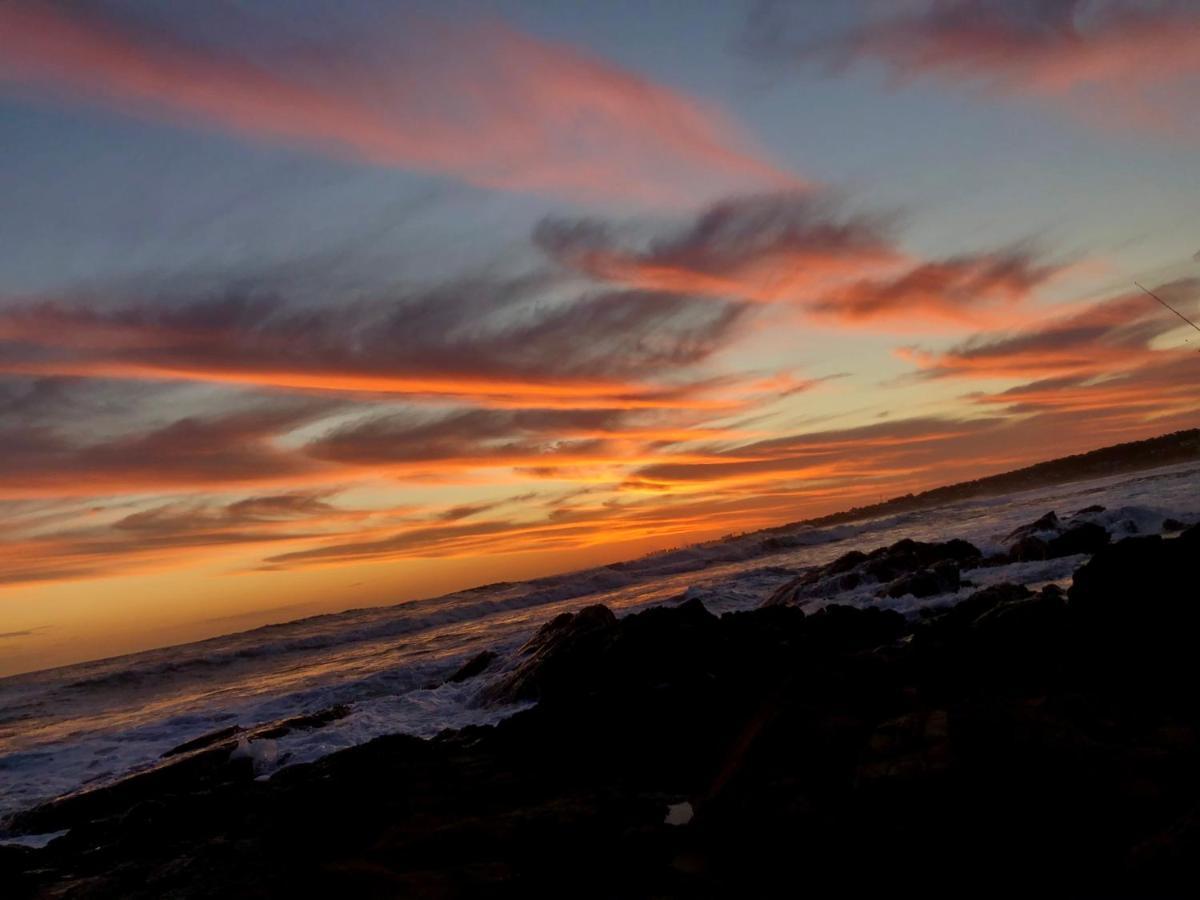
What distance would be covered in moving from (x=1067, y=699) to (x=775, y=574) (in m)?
28.7

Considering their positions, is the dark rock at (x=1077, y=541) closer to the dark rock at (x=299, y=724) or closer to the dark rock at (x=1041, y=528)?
the dark rock at (x=1041, y=528)

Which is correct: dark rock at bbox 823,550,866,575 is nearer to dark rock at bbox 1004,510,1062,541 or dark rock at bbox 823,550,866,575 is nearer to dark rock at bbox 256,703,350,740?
dark rock at bbox 1004,510,1062,541

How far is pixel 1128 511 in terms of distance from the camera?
26.2 m

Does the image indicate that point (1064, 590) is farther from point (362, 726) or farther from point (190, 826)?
point (190, 826)

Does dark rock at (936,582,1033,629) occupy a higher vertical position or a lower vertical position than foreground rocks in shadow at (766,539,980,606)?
higher

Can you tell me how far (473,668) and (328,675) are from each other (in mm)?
8760

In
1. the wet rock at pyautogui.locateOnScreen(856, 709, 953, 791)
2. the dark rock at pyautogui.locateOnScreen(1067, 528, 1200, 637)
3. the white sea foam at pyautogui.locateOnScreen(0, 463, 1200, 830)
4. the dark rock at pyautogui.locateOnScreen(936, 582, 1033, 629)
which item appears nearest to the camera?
the wet rock at pyautogui.locateOnScreen(856, 709, 953, 791)

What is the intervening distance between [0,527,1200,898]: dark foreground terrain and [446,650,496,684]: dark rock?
Result: 5.96m

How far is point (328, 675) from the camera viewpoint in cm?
2684

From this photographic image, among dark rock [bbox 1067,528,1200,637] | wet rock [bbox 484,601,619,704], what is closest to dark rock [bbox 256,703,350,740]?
wet rock [bbox 484,601,619,704]

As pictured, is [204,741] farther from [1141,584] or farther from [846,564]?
[846,564]

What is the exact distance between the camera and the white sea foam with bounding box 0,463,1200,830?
17047 millimetres

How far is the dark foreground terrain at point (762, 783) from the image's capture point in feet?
19.1

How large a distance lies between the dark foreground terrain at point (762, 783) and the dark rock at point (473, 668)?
5.96 meters
